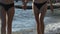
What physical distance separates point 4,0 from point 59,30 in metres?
0.94

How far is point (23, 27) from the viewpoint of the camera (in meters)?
1.84

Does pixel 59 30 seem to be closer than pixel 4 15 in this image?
No

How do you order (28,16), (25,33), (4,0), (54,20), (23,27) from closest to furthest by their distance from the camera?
(4,0)
(25,33)
(23,27)
(54,20)
(28,16)

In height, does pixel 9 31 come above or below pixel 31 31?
above

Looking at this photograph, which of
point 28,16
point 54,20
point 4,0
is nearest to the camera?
point 4,0

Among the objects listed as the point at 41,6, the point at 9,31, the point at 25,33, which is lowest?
the point at 25,33

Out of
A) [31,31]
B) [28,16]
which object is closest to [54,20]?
[28,16]

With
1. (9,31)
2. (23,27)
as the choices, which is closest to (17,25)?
(23,27)

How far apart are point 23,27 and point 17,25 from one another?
0.39 feet

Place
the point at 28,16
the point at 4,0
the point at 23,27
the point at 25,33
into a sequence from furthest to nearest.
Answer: the point at 28,16 → the point at 23,27 → the point at 25,33 → the point at 4,0

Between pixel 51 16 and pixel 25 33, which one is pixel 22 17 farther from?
pixel 25 33

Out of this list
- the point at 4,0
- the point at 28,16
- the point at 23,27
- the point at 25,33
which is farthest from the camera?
the point at 28,16

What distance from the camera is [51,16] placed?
7.65ft

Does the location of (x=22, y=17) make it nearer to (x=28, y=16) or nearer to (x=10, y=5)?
(x=28, y=16)
